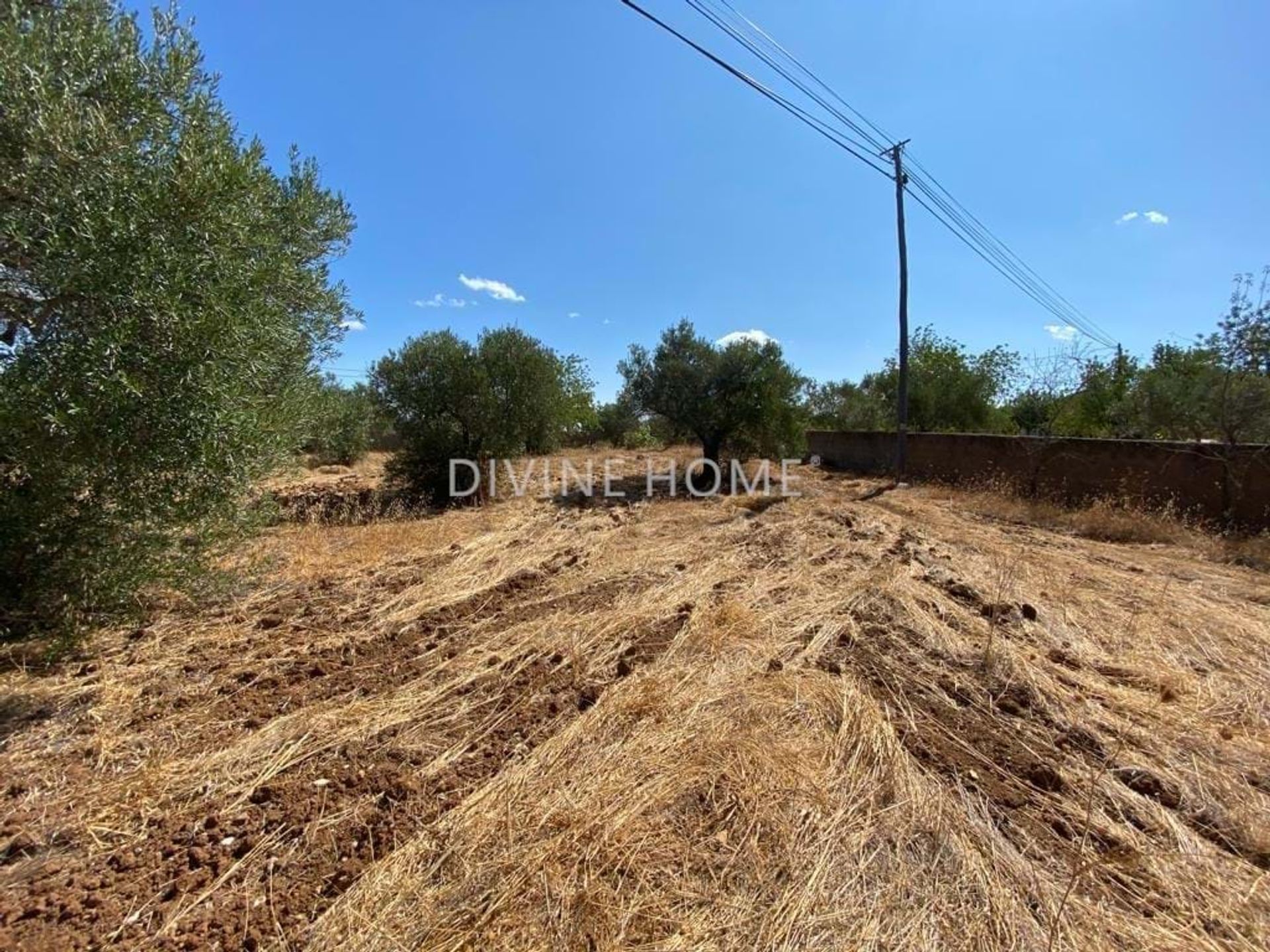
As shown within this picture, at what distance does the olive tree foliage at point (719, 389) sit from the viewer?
10.3 m

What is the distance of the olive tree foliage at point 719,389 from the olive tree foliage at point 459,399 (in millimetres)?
2197

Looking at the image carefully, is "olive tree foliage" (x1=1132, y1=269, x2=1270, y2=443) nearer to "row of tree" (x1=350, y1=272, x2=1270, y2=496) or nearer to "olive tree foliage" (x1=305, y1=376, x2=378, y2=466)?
"row of tree" (x1=350, y1=272, x2=1270, y2=496)

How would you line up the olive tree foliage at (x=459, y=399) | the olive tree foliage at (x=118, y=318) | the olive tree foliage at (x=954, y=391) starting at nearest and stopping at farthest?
1. the olive tree foliage at (x=118, y=318)
2. the olive tree foliage at (x=459, y=399)
3. the olive tree foliage at (x=954, y=391)

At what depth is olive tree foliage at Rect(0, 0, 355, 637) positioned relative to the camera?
8.12 ft

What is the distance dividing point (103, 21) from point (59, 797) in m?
4.55

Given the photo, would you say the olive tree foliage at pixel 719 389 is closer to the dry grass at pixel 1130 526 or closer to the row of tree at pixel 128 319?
the dry grass at pixel 1130 526

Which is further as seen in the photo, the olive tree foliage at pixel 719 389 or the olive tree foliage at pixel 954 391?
the olive tree foliage at pixel 954 391

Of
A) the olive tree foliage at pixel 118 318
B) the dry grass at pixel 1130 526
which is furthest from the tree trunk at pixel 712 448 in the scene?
the olive tree foliage at pixel 118 318

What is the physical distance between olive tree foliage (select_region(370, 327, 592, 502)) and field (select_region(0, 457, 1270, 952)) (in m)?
5.09

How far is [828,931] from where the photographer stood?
4.49 ft

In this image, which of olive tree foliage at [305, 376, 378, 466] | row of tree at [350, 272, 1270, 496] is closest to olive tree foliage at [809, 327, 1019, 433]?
row of tree at [350, 272, 1270, 496]

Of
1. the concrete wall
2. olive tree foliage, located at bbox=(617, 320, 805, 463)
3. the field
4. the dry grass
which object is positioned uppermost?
olive tree foliage, located at bbox=(617, 320, 805, 463)

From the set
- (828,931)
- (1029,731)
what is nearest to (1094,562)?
(1029,731)

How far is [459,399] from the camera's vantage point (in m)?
8.78
